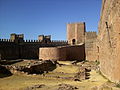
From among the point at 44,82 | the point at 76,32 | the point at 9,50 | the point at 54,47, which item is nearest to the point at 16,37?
the point at 9,50

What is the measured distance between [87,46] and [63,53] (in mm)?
4337

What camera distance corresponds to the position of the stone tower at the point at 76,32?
43031 millimetres

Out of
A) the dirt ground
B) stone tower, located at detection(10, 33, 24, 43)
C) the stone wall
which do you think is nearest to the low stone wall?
the stone wall

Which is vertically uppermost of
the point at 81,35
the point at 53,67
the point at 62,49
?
the point at 81,35

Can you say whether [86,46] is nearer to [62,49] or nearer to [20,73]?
[62,49]

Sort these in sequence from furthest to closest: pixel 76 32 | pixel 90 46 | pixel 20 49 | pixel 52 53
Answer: pixel 20 49 < pixel 76 32 < pixel 90 46 < pixel 52 53

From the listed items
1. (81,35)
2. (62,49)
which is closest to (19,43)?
(81,35)

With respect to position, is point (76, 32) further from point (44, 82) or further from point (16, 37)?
point (44, 82)

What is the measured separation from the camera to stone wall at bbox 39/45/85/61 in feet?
108

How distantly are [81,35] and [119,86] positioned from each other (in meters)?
33.2

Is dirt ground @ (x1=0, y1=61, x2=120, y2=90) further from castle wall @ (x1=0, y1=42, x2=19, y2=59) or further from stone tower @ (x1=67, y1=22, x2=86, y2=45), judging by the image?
castle wall @ (x1=0, y1=42, x2=19, y2=59)

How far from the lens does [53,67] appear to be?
84.9 ft

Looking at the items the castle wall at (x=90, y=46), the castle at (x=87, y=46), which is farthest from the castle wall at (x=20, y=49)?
the castle wall at (x=90, y=46)

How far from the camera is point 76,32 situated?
43.8 metres
